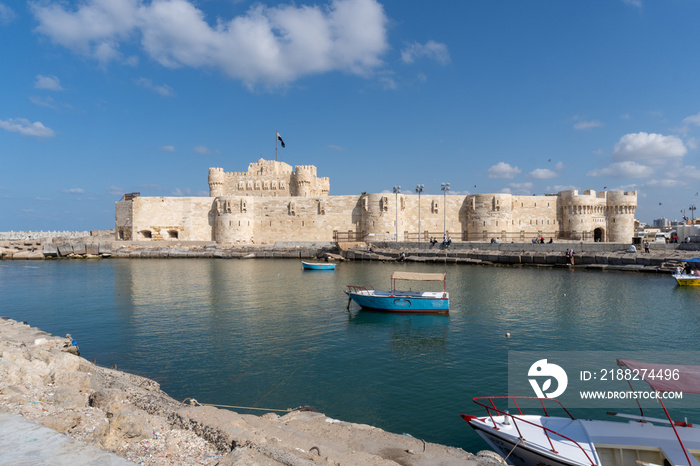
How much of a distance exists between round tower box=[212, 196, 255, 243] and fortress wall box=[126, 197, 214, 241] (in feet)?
6.79

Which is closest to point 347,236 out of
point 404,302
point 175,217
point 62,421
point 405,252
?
point 405,252

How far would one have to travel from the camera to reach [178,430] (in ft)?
A: 15.5

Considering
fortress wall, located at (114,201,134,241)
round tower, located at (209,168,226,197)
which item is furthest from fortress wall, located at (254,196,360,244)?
fortress wall, located at (114,201,134,241)

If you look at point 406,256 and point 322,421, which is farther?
point 406,256

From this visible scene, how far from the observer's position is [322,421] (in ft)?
20.6

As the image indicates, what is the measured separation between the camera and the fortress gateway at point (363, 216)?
39156 mm

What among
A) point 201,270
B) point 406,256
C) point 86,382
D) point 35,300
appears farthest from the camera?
point 406,256

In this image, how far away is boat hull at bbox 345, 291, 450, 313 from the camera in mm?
15234

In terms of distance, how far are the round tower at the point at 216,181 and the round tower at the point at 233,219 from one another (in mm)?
5018

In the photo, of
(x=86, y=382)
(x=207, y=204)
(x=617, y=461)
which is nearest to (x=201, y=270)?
(x=207, y=204)

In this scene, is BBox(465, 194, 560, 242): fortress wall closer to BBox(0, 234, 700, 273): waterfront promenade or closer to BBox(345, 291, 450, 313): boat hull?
BBox(0, 234, 700, 273): waterfront promenade

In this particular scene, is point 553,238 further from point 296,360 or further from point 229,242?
point 296,360

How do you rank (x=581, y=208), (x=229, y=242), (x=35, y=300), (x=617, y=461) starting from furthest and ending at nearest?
(x=229, y=242), (x=581, y=208), (x=35, y=300), (x=617, y=461)

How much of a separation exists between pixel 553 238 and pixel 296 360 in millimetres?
36739
